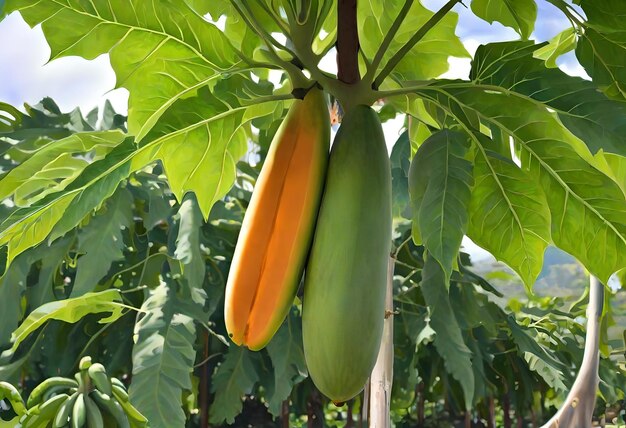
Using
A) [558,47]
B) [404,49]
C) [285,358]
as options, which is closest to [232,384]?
[285,358]

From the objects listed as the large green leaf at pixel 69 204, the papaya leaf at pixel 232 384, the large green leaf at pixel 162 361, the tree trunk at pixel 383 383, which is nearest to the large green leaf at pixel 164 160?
the large green leaf at pixel 69 204

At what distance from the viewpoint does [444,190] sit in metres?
0.24

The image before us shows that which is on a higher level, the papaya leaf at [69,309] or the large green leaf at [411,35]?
the large green leaf at [411,35]

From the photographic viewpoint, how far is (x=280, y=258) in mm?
193

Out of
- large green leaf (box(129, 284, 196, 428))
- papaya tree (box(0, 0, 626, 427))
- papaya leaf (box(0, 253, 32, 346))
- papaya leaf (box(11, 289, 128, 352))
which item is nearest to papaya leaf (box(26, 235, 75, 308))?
papaya leaf (box(0, 253, 32, 346))

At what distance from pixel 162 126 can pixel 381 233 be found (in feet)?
0.28

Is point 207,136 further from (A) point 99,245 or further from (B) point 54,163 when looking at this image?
(A) point 99,245

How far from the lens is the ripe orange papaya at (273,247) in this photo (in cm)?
19

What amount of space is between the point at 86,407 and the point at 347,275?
0.27m

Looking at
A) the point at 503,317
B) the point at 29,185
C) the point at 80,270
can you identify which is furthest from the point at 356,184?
the point at 503,317

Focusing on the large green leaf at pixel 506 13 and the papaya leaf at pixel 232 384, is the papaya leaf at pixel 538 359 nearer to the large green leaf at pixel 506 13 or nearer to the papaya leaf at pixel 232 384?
the papaya leaf at pixel 232 384

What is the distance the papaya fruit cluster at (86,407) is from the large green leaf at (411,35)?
0.74 ft

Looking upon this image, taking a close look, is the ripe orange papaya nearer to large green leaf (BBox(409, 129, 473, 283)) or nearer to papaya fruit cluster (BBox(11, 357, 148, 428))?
large green leaf (BBox(409, 129, 473, 283))

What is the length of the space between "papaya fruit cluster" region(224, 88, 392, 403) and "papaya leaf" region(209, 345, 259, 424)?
950 millimetres
